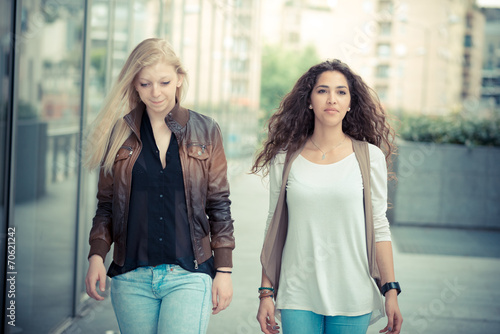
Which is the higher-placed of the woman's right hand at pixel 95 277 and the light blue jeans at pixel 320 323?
the woman's right hand at pixel 95 277

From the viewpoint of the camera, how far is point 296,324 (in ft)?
7.75

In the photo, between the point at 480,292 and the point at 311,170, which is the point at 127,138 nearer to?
the point at 311,170

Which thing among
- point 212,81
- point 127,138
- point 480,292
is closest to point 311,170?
point 127,138

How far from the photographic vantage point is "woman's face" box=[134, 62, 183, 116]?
91.4 inches

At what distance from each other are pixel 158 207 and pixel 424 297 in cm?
392

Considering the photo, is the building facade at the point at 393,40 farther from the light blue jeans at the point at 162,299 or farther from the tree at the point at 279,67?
the light blue jeans at the point at 162,299

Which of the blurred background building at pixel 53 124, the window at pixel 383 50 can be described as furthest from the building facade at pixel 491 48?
the blurred background building at pixel 53 124

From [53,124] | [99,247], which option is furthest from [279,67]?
[99,247]

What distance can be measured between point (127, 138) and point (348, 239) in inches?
35.5

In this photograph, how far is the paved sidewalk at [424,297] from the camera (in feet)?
15.8

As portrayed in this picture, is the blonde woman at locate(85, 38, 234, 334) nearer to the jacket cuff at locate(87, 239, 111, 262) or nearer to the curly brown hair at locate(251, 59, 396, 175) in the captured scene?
the jacket cuff at locate(87, 239, 111, 262)

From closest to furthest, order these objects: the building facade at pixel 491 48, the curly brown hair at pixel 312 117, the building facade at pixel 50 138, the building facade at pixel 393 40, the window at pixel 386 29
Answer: the curly brown hair at pixel 312 117, the building facade at pixel 50 138, the building facade at pixel 393 40, the window at pixel 386 29, the building facade at pixel 491 48

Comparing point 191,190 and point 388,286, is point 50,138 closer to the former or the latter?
point 191,190

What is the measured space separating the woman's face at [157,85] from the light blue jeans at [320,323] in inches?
35.7
